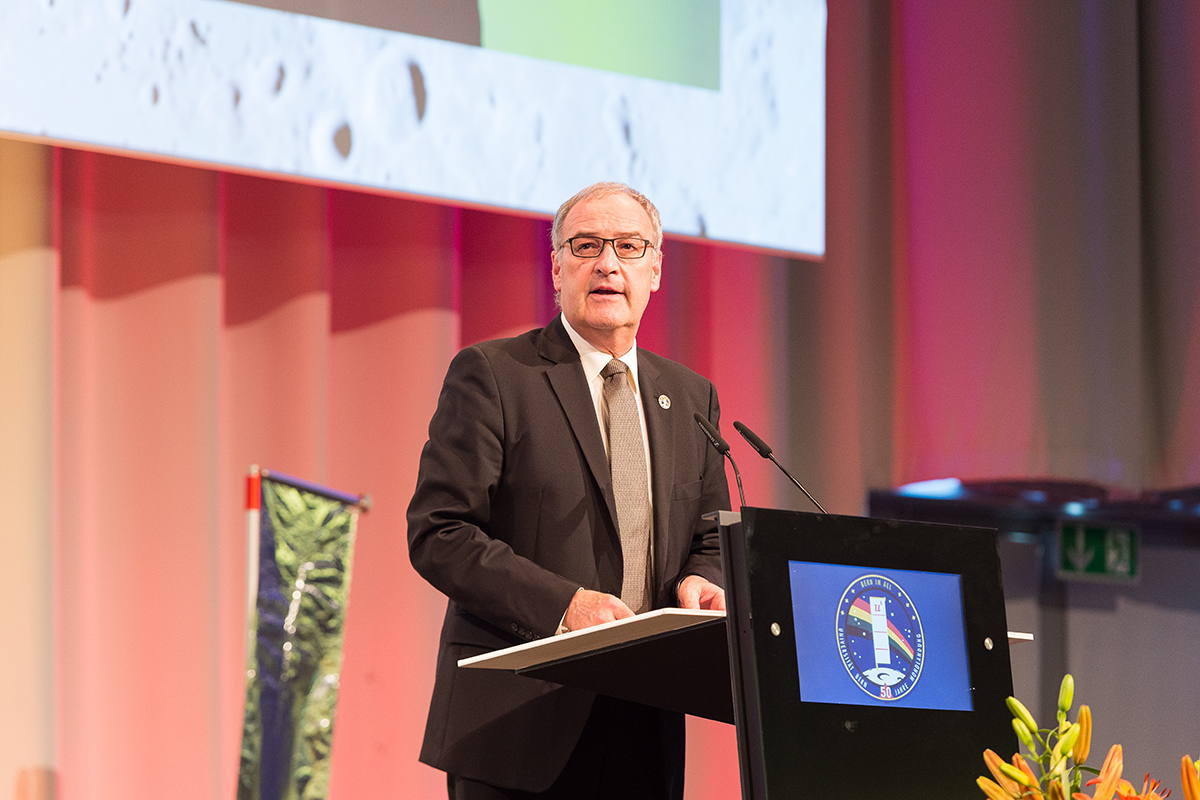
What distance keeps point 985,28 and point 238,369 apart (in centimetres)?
247

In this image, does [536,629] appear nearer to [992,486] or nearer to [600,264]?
[600,264]

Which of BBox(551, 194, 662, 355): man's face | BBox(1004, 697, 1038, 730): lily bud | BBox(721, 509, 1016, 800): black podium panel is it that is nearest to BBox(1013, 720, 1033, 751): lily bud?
BBox(1004, 697, 1038, 730): lily bud

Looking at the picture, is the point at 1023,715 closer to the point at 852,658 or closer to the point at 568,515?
the point at 852,658

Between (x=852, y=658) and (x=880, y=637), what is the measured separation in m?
0.04

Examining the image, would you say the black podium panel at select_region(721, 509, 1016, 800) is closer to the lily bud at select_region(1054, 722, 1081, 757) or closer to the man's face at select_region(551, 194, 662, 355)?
the lily bud at select_region(1054, 722, 1081, 757)

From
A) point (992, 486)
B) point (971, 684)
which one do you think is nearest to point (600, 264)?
point (971, 684)

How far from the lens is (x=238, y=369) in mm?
2924

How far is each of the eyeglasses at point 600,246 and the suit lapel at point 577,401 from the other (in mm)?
133

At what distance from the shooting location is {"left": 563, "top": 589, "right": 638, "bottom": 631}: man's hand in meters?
1.54

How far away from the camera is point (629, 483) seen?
186cm

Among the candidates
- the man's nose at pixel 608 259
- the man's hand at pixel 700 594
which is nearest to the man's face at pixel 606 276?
the man's nose at pixel 608 259

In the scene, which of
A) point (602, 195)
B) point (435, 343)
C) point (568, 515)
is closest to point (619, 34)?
point (435, 343)

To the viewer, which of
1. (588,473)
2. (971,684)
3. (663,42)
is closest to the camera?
(971,684)

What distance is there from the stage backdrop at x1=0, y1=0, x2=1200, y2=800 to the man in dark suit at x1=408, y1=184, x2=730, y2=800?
1.15 metres
